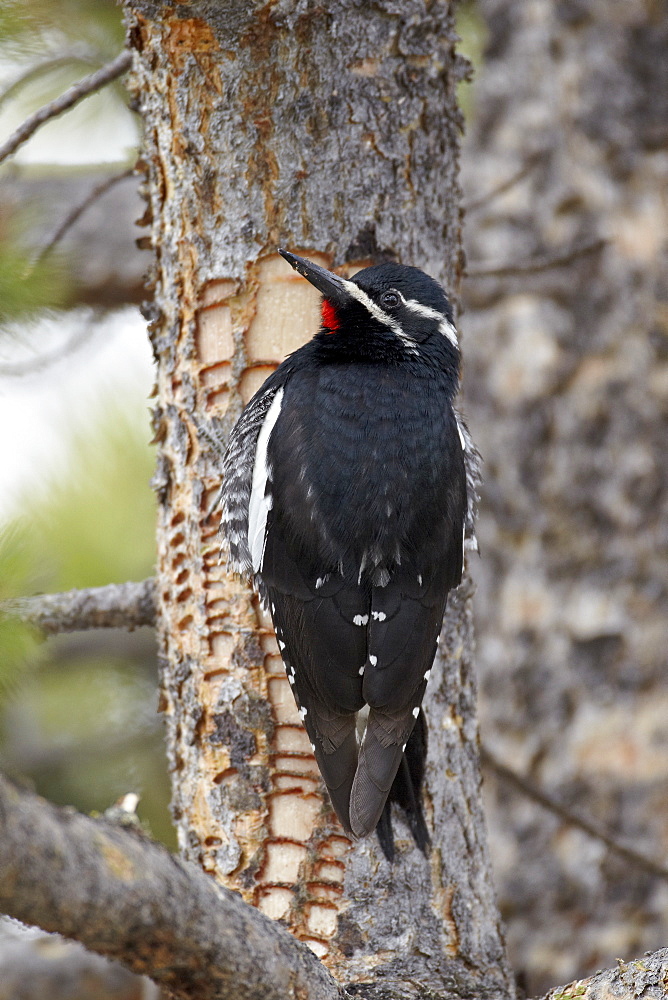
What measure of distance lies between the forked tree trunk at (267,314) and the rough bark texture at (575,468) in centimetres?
141

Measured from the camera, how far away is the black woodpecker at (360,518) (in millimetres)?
1719

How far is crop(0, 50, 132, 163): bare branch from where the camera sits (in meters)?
1.82

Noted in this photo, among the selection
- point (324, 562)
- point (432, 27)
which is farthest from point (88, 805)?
point (432, 27)

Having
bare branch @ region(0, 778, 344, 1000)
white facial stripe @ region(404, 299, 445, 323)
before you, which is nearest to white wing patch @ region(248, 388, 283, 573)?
white facial stripe @ region(404, 299, 445, 323)

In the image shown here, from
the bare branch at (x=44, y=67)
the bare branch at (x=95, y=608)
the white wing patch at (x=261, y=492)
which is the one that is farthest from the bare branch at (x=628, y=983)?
the bare branch at (x=44, y=67)

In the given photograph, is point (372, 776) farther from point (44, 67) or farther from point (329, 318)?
point (44, 67)

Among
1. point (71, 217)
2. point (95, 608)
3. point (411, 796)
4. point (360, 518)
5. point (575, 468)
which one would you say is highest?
point (575, 468)

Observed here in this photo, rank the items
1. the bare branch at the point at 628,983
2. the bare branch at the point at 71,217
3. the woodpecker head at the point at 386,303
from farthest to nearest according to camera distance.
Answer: the bare branch at the point at 71,217
the woodpecker head at the point at 386,303
the bare branch at the point at 628,983

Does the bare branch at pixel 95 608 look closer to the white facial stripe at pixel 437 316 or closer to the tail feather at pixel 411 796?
the tail feather at pixel 411 796

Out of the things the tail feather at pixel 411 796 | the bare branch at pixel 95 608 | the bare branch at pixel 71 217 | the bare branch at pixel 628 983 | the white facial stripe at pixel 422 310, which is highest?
the bare branch at pixel 71 217

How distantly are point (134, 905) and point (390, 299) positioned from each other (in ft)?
4.43

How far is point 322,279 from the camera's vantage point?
1.85 metres

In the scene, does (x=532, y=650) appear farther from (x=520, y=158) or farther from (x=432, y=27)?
(x=432, y=27)

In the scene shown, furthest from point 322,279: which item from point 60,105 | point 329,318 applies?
point 60,105
